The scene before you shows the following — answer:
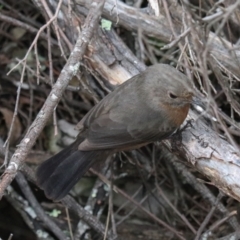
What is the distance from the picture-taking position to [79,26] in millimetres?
3670

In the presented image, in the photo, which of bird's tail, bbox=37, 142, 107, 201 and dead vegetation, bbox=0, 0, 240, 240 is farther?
bird's tail, bbox=37, 142, 107, 201

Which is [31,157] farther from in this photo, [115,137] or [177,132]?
[177,132]

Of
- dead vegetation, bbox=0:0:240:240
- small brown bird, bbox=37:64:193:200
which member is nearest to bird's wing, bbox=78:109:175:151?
small brown bird, bbox=37:64:193:200

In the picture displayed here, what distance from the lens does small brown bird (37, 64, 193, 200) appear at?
129 inches

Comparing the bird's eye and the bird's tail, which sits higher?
the bird's eye

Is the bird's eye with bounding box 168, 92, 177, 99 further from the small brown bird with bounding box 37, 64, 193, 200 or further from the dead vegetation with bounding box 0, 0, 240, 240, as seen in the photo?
the dead vegetation with bounding box 0, 0, 240, 240

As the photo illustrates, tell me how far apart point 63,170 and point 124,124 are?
0.43m

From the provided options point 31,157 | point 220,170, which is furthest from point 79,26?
point 220,170

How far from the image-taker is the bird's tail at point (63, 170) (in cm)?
329

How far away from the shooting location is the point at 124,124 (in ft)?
11.1

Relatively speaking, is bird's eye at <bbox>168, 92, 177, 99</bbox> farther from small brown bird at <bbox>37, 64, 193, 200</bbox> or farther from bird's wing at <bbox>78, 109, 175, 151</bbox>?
bird's wing at <bbox>78, 109, 175, 151</bbox>

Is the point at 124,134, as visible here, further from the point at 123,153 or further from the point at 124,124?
the point at 123,153

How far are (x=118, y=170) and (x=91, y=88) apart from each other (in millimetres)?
760

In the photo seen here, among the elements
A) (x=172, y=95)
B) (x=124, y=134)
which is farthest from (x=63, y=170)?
(x=172, y=95)
